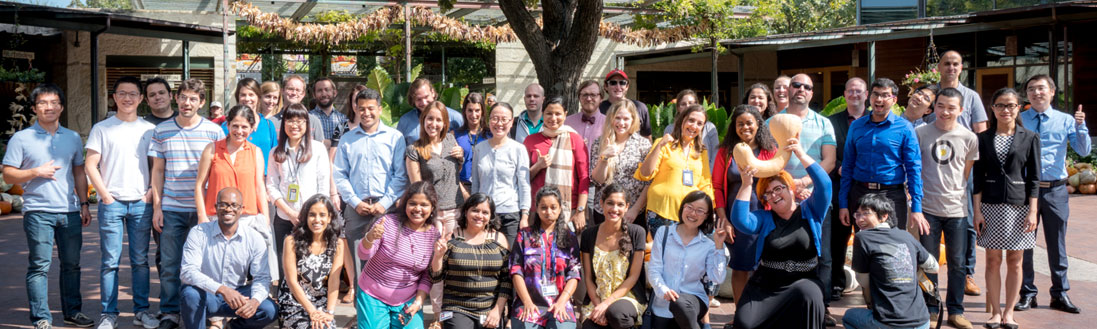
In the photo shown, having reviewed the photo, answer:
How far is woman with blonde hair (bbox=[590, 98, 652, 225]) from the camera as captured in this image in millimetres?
5562

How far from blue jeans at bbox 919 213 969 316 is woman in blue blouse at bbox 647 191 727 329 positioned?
155 centimetres

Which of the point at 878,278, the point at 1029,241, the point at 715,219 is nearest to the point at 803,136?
the point at 715,219

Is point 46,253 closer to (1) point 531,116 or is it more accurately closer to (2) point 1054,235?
(1) point 531,116

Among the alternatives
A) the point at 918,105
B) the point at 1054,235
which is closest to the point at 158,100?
the point at 918,105

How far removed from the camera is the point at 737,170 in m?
5.19

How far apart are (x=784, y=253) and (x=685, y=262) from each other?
0.58 m

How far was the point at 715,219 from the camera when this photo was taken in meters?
5.38

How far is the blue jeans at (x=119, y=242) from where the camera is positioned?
17.6ft

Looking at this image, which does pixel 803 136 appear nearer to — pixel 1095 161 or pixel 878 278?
pixel 878 278

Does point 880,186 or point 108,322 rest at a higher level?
point 880,186

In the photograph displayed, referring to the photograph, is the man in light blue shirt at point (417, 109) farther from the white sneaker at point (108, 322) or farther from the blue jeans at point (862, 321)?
the blue jeans at point (862, 321)

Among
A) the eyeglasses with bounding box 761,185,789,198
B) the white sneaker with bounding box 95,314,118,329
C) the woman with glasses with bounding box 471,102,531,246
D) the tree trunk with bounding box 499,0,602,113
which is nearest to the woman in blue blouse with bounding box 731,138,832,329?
the eyeglasses with bounding box 761,185,789,198

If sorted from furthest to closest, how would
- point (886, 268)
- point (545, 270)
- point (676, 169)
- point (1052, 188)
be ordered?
point (1052, 188) < point (676, 169) < point (545, 270) < point (886, 268)

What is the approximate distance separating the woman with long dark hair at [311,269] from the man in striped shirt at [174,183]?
2.90 ft
